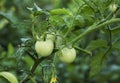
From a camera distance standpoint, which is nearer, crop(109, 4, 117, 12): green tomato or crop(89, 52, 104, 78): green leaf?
crop(109, 4, 117, 12): green tomato

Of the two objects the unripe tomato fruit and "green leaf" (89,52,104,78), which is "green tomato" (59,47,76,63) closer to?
the unripe tomato fruit

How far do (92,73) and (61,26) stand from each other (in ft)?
0.75

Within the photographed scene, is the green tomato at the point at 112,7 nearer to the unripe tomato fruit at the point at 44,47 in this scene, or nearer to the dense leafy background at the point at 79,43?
the dense leafy background at the point at 79,43

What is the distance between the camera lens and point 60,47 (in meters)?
0.87

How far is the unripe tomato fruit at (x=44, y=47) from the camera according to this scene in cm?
83

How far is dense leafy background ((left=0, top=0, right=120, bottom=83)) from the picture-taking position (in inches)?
35.7

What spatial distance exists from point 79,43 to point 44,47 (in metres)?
0.23

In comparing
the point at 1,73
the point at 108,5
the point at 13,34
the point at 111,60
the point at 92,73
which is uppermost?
the point at 108,5

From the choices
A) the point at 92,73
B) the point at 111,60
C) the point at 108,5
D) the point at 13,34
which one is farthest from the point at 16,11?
the point at 108,5

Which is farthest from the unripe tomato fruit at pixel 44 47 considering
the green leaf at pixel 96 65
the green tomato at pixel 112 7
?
the green leaf at pixel 96 65

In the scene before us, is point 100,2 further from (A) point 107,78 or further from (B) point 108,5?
(A) point 107,78

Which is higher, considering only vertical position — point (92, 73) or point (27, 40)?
point (27, 40)

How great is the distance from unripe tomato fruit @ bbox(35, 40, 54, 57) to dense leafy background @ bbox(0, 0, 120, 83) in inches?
1.5

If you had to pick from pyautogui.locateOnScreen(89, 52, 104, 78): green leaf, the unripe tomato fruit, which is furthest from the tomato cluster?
pyautogui.locateOnScreen(89, 52, 104, 78): green leaf
